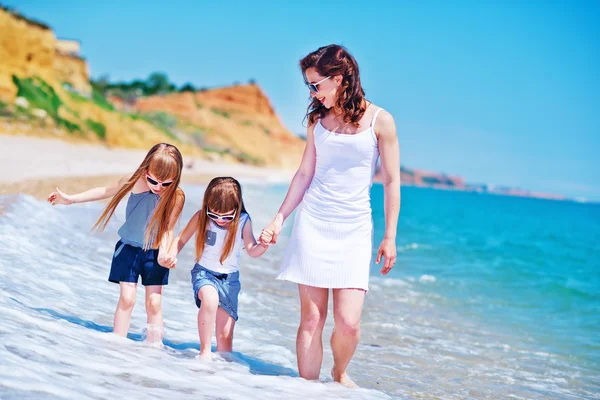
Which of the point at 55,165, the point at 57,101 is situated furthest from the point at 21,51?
the point at 55,165

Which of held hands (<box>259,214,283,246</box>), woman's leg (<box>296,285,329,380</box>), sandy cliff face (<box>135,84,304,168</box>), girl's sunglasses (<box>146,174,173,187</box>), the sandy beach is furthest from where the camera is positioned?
sandy cliff face (<box>135,84,304,168</box>)

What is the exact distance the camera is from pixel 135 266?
4.05 m

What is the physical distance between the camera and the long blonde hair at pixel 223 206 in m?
3.91

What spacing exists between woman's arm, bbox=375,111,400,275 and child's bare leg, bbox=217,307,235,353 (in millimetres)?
1005

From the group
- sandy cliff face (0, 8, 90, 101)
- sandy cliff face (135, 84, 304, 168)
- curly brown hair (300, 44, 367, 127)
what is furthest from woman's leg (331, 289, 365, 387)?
sandy cliff face (135, 84, 304, 168)

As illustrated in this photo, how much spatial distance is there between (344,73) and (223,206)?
1.04 m

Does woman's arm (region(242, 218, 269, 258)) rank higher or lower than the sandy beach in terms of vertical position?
lower

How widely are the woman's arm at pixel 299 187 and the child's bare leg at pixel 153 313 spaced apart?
776 millimetres

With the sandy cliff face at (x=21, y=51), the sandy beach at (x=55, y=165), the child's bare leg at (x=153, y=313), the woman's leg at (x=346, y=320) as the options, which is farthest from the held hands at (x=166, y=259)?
the sandy cliff face at (x=21, y=51)

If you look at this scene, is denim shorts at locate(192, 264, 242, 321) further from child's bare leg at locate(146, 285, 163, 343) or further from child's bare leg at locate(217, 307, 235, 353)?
child's bare leg at locate(146, 285, 163, 343)

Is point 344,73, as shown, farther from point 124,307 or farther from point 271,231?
→ point 124,307

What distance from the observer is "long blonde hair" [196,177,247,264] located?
12.8 ft

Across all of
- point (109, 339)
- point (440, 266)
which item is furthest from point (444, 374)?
point (440, 266)

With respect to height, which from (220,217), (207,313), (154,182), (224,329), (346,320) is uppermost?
(154,182)
